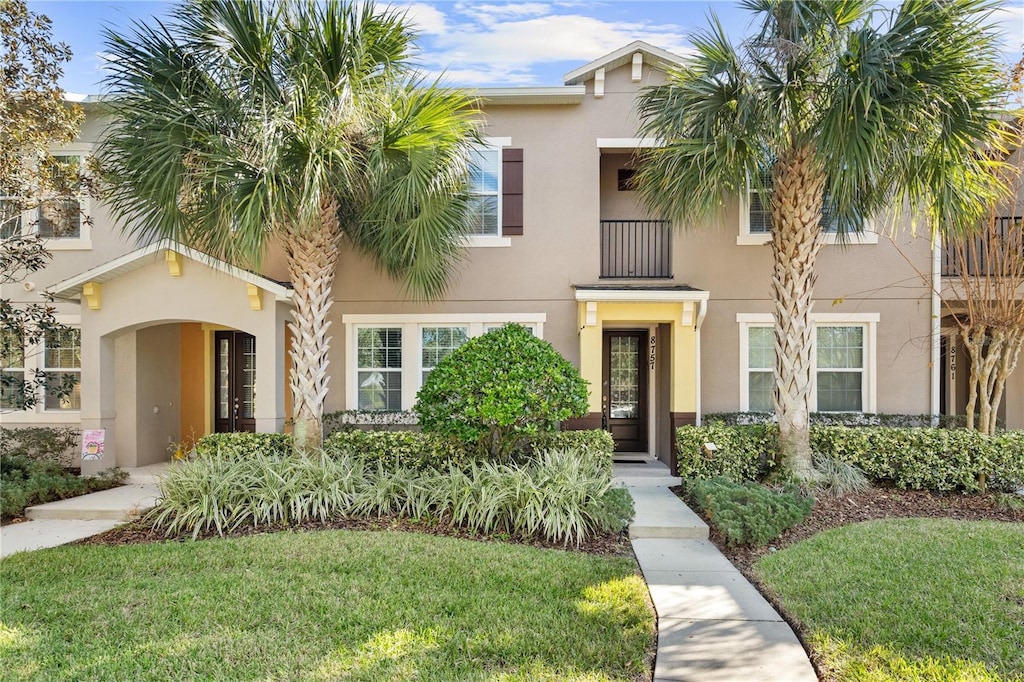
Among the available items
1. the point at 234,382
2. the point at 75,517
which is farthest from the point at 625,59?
the point at 75,517

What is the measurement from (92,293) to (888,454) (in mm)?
13200

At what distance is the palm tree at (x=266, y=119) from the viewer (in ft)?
23.2

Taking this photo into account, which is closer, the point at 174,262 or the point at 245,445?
the point at 245,445

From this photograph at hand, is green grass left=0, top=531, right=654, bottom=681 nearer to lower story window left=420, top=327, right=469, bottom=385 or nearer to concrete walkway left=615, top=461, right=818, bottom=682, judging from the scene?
concrete walkway left=615, top=461, right=818, bottom=682

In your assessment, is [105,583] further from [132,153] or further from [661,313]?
[661,313]

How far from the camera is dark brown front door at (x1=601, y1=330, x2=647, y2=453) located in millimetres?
12219

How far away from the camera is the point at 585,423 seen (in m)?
10.1

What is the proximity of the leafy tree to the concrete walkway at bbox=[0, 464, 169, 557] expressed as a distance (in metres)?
1.79

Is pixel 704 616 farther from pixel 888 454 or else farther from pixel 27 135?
pixel 27 135

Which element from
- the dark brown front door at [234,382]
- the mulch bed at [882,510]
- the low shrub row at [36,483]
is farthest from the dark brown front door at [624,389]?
the low shrub row at [36,483]

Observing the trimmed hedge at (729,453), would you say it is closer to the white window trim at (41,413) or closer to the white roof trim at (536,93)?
the white roof trim at (536,93)

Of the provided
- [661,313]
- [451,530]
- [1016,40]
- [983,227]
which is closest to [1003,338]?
[983,227]

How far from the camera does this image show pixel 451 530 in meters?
6.67

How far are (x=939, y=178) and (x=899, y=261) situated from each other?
358cm
